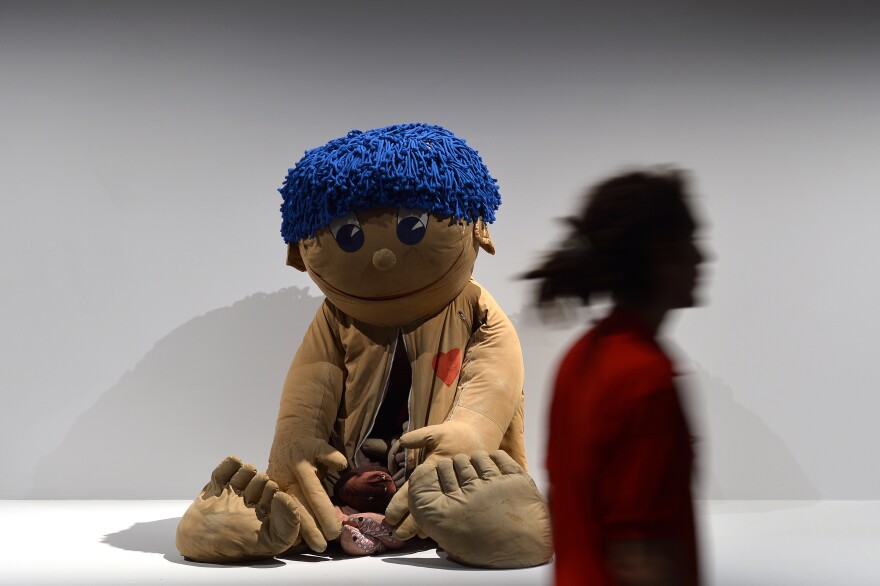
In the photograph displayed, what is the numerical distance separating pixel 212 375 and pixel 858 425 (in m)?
1.84

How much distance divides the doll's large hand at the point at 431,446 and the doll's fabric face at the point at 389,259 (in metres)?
0.29

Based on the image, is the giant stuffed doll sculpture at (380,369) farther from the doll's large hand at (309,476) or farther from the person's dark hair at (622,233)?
the person's dark hair at (622,233)

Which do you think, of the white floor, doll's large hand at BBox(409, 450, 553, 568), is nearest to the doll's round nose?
doll's large hand at BBox(409, 450, 553, 568)

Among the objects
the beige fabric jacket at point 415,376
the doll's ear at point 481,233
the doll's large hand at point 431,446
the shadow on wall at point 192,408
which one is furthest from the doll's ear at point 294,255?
the shadow on wall at point 192,408

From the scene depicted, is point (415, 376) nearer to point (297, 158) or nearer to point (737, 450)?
point (297, 158)

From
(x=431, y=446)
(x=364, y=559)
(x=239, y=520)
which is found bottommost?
(x=364, y=559)

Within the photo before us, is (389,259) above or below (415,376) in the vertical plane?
above

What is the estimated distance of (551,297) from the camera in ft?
3.25

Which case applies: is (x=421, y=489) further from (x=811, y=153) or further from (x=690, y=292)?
(x=811, y=153)

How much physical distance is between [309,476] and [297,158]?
3.98 feet

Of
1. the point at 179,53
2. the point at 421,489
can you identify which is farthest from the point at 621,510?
the point at 179,53

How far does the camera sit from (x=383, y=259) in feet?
7.25

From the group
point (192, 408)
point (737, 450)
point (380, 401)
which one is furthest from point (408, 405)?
point (737, 450)

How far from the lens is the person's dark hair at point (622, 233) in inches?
37.7
